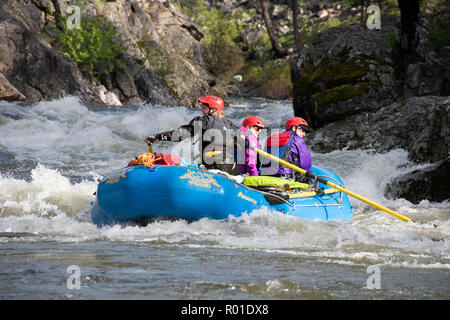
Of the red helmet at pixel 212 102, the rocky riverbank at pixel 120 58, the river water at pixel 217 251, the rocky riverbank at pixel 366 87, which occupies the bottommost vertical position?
the river water at pixel 217 251

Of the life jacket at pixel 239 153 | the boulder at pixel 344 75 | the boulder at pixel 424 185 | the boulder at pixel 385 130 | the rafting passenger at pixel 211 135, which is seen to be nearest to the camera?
the rafting passenger at pixel 211 135

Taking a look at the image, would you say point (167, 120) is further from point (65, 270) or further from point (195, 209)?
point (65, 270)

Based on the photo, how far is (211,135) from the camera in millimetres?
6602

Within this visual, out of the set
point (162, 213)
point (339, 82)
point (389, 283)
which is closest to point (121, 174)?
point (162, 213)

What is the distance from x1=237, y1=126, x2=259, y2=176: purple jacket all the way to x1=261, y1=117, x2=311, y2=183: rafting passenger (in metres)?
0.41

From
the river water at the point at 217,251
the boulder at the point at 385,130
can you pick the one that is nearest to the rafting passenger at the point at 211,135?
the river water at the point at 217,251

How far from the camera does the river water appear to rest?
366 centimetres

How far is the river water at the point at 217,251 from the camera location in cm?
366

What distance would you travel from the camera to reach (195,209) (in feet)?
19.7

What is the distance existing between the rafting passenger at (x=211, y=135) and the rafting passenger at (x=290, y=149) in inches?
30.6

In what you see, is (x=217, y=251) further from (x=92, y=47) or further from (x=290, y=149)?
(x=92, y=47)

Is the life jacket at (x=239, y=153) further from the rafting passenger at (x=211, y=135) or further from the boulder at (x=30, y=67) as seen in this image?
the boulder at (x=30, y=67)

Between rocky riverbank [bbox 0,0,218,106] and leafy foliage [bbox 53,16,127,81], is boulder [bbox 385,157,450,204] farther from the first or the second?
leafy foliage [bbox 53,16,127,81]

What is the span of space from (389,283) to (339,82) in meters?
9.41
